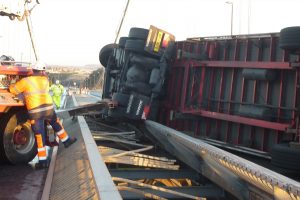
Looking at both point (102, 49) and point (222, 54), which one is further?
point (102, 49)

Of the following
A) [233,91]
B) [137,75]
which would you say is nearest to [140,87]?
[137,75]

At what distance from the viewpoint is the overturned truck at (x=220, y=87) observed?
Answer: 6309 millimetres

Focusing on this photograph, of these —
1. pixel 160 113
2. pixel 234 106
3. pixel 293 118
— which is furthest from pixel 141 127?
pixel 293 118

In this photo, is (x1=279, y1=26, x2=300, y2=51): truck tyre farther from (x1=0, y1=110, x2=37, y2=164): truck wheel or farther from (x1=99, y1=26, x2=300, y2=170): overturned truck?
(x1=0, y1=110, x2=37, y2=164): truck wheel

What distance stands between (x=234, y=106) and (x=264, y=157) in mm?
1374

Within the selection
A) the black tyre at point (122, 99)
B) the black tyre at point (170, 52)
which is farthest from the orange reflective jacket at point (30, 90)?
the black tyre at point (170, 52)

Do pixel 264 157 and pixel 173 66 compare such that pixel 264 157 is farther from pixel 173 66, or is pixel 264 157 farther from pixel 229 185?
pixel 173 66

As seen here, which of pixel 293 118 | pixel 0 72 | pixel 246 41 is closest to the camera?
pixel 0 72

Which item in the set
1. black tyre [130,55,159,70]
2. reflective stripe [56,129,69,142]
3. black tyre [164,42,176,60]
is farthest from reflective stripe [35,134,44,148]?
black tyre [164,42,176,60]

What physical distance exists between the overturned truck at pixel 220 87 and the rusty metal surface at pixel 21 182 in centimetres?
315

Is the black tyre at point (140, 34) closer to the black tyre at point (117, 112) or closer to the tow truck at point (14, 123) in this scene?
the black tyre at point (117, 112)

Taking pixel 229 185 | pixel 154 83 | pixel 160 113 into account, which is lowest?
pixel 229 185

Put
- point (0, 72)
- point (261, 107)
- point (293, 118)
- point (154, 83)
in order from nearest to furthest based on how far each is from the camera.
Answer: point (0, 72) → point (293, 118) → point (261, 107) → point (154, 83)

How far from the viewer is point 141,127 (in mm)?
9023
